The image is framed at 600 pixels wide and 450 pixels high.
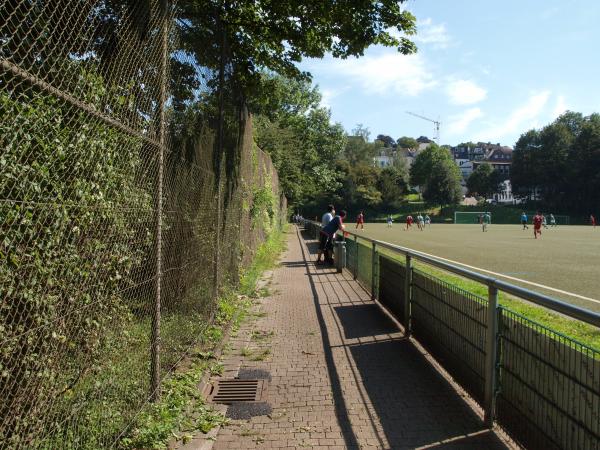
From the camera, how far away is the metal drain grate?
15.7 ft

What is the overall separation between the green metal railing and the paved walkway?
256 millimetres

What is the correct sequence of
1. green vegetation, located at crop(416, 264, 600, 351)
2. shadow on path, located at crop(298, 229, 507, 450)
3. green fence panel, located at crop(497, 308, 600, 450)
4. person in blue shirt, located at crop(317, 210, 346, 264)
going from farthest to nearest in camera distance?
1. person in blue shirt, located at crop(317, 210, 346, 264)
2. green vegetation, located at crop(416, 264, 600, 351)
3. shadow on path, located at crop(298, 229, 507, 450)
4. green fence panel, located at crop(497, 308, 600, 450)

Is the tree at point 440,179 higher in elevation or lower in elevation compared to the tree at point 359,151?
lower

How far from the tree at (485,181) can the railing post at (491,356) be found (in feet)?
366

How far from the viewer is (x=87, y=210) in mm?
2803

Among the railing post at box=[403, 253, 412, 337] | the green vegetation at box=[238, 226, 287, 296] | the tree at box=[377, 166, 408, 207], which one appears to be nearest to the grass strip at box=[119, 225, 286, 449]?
the railing post at box=[403, 253, 412, 337]

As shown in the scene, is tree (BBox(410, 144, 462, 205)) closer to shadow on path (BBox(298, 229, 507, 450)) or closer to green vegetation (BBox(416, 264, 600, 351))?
green vegetation (BBox(416, 264, 600, 351))

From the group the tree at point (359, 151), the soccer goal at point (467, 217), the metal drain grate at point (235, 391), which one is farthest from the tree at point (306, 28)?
the tree at point (359, 151)

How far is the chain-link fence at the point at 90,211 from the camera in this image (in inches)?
86.7

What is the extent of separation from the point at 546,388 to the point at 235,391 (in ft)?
9.14

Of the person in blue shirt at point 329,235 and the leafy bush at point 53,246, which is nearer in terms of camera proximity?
the leafy bush at point 53,246

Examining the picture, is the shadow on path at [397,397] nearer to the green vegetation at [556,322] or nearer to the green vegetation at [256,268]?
the green vegetation at [556,322]

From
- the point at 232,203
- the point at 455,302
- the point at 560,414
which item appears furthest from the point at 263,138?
the point at 560,414

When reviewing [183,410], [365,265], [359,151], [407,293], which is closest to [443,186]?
[359,151]
